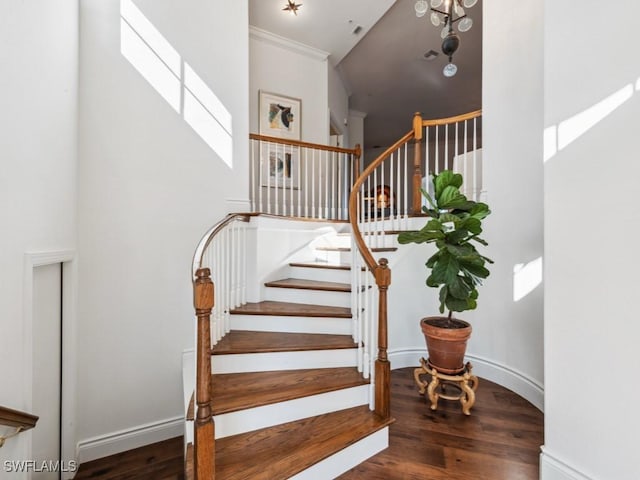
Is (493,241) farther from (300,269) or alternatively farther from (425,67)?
(425,67)

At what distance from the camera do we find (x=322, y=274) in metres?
3.09

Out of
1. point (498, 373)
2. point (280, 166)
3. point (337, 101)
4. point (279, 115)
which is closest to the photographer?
point (498, 373)

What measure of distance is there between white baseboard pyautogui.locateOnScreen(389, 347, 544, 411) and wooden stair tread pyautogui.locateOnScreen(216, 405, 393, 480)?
1153 mm

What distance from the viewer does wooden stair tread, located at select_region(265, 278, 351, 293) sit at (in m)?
2.68

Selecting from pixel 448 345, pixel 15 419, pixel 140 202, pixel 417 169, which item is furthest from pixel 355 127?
pixel 15 419

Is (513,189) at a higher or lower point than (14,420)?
higher

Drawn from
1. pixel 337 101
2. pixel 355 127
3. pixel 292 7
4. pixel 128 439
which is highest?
pixel 292 7

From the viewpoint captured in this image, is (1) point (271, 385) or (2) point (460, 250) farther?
(2) point (460, 250)

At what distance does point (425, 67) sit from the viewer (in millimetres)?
5945

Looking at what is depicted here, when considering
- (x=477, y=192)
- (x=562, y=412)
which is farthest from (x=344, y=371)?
(x=477, y=192)

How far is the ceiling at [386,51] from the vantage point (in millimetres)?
4375

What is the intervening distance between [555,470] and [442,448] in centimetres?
58

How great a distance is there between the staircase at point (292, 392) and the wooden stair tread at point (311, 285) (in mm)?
11

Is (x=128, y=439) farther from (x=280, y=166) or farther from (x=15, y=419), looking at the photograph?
(x=280, y=166)
